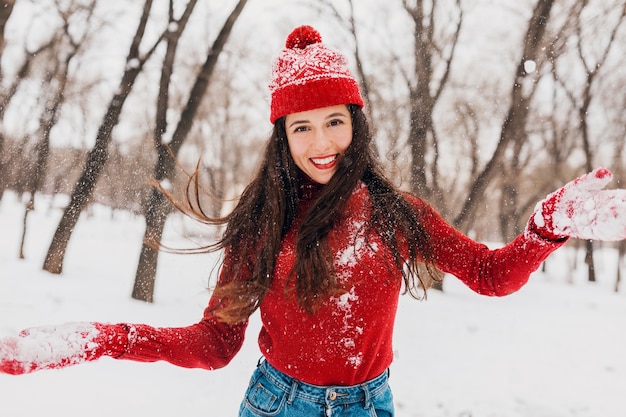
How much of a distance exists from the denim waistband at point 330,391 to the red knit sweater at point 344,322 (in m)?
0.02

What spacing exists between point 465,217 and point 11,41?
10528 mm

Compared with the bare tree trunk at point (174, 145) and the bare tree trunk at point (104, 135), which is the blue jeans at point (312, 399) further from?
the bare tree trunk at point (104, 135)

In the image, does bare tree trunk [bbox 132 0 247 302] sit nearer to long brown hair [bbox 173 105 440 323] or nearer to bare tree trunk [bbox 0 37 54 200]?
long brown hair [bbox 173 105 440 323]

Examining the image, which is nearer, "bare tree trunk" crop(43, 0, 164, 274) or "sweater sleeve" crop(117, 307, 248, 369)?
"sweater sleeve" crop(117, 307, 248, 369)

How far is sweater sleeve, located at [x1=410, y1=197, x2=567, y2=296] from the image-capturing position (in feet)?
4.26

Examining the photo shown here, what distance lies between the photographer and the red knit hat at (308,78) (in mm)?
1682

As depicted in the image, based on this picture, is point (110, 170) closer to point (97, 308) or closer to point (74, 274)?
point (74, 274)

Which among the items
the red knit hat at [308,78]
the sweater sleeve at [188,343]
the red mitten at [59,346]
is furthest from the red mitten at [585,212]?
the red mitten at [59,346]

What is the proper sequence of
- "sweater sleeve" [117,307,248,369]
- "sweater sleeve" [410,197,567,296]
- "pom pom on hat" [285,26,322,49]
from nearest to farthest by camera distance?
"sweater sleeve" [410,197,567,296]
"sweater sleeve" [117,307,248,369]
"pom pom on hat" [285,26,322,49]

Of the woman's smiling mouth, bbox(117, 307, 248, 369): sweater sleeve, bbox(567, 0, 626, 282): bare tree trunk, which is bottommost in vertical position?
bbox(117, 307, 248, 369): sweater sleeve

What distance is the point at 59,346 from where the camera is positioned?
3.99 feet

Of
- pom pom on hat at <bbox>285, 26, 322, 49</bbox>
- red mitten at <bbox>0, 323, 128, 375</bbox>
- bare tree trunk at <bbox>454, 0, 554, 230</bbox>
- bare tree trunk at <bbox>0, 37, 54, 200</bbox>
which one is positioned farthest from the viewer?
bare tree trunk at <bbox>0, 37, 54, 200</bbox>

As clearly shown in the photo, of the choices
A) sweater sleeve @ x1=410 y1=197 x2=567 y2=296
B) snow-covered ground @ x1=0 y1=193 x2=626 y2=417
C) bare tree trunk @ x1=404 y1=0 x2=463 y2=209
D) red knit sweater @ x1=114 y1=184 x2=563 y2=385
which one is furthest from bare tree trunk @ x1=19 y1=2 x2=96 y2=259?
sweater sleeve @ x1=410 y1=197 x2=567 y2=296

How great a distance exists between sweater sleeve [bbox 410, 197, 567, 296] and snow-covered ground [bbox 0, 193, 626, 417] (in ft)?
6.70
